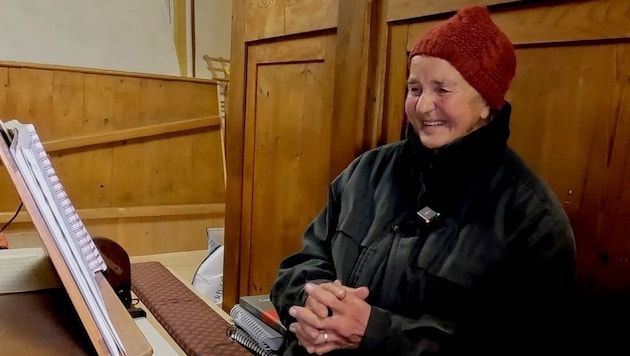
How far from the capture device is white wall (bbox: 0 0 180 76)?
3820 mm

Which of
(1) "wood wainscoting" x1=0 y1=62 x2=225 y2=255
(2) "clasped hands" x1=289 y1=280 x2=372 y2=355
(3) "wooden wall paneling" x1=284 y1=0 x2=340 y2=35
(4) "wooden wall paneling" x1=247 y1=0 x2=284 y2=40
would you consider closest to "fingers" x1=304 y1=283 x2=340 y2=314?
(2) "clasped hands" x1=289 y1=280 x2=372 y2=355

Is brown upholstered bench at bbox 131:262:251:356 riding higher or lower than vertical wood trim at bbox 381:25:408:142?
lower

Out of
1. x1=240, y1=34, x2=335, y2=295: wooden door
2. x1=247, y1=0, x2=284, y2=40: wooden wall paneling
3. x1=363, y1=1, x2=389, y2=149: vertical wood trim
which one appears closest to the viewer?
x1=363, y1=1, x2=389, y2=149: vertical wood trim

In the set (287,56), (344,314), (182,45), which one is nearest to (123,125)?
(182,45)

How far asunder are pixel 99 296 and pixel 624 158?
968 mm

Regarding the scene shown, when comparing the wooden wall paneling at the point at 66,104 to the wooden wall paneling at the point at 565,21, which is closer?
the wooden wall paneling at the point at 565,21

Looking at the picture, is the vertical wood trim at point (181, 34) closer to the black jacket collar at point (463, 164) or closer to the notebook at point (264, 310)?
the notebook at point (264, 310)

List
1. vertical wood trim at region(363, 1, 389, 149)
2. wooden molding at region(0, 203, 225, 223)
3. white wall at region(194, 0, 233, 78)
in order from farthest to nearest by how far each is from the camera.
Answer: white wall at region(194, 0, 233, 78)
wooden molding at region(0, 203, 225, 223)
vertical wood trim at region(363, 1, 389, 149)

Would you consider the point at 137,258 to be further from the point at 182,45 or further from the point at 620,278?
the point at 620,278

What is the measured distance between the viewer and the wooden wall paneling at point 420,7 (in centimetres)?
141

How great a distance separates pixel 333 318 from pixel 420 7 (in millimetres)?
866

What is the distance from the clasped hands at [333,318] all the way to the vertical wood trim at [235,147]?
1327 mm

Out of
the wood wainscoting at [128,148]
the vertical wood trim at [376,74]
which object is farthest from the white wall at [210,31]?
the vertical wood trim at [376,74]

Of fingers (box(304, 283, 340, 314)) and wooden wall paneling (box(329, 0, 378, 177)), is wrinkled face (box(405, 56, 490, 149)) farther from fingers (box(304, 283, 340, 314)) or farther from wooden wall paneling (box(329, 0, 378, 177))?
wooden wall paneling (box(329, 0, 378, 177))
